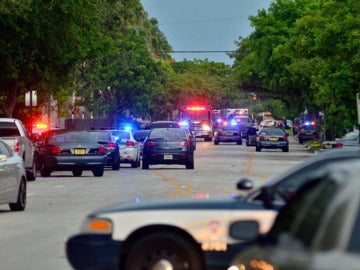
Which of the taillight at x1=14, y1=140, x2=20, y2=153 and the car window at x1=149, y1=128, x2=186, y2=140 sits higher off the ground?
the car window at x1=149, y1=128, x2=186, y2=140

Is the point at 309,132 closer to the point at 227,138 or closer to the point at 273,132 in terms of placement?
the point at 227,138

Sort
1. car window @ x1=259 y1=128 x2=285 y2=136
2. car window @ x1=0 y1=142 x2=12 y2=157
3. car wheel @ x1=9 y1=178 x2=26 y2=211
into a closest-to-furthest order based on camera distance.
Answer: car wheel @ x1=9 y1=178 x2=26 y2=211
car window @ x1=0 y1=142 x2=12 y2=157
car window @ x1=259 y1=128 x2=285 y2=136

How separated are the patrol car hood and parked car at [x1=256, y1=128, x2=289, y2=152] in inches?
2289

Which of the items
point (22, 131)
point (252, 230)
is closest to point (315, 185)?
point (252, 230)

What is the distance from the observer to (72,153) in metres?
35.9

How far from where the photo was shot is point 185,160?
41.7 meters

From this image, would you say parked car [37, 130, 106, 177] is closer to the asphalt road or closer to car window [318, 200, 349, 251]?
the asphalt road

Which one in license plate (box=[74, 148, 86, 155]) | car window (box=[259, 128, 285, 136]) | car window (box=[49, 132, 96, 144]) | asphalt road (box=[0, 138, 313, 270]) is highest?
car window (box=[259, 128, 285, 136])

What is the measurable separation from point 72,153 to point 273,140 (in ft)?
113

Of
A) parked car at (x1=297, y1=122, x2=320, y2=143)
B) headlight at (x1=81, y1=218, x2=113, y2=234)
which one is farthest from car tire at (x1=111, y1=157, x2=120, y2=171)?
parked car at (x1=297, y1=122, x2=320, y2=143)

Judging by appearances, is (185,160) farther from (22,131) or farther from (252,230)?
(252,230)

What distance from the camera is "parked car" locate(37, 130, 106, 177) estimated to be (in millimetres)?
35719

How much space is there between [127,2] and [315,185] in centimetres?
6447

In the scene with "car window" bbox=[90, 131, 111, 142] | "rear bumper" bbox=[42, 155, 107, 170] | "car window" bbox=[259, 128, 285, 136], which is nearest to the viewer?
"rear bumper" bbox=[42, 155, 107, 170]
